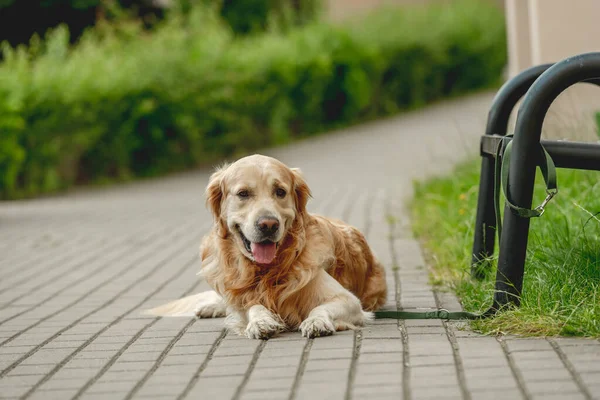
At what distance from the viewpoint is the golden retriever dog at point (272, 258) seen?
17.3 feet

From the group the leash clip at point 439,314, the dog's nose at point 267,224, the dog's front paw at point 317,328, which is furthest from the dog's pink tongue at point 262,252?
the leash clip at point 439,314

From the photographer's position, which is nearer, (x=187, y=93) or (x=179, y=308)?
(x=179, y=308)

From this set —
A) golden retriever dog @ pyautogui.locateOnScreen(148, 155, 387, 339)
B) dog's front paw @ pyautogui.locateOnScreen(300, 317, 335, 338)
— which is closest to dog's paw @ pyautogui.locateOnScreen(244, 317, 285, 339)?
golden retriever dog @ pyautogui.locateOnScreen(148, 155, 387, 339)

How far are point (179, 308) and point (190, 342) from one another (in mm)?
976

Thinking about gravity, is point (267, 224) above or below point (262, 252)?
above

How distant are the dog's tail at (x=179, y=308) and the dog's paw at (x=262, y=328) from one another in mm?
966

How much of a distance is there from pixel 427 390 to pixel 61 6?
75.0ft

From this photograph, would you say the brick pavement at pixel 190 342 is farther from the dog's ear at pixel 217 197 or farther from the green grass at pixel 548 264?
the dog's ear at pixel 217 197

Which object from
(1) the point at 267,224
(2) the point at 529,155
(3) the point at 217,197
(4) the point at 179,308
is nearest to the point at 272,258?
(1) the point at 267,224

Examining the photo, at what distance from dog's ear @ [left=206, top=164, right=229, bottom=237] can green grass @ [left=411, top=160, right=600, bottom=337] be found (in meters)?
1.44

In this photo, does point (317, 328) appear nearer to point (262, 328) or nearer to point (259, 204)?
point (262, 328)

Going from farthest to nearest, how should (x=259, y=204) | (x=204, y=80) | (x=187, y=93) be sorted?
(x=204, y=80), (x=187, y=93), (x=259, y=204)

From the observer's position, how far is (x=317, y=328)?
16.9 ft

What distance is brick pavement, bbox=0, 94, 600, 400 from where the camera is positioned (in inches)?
163
